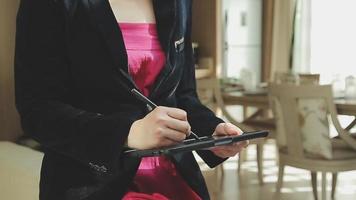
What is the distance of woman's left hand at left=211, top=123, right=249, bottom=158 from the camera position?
2.42 ft

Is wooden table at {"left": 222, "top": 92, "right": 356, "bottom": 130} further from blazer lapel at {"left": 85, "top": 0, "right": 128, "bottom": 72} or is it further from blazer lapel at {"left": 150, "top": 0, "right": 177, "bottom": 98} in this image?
blazer lapel at {"left": 85, "top": 0, "right": 128, "bottom": 72}

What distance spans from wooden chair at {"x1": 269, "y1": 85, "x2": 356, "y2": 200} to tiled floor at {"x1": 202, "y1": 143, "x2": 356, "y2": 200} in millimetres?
479

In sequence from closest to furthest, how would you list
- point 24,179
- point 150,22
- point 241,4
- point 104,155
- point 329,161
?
point 104,155, point 150,22, point 24,179, point 329,161, point 241,4

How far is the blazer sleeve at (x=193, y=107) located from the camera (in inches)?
33.1

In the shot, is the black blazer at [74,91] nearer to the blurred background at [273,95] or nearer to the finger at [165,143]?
the finger at [165,143]

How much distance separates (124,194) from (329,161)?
82.3 inches

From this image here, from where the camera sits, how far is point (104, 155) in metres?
0.65

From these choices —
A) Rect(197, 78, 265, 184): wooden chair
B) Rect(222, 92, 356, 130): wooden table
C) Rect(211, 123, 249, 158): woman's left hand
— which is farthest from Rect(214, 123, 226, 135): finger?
Rect(197, 78, 265, 184): wooden chair

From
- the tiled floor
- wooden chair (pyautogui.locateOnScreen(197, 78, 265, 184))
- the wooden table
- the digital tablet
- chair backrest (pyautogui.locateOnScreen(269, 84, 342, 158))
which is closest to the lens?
the digital tablet

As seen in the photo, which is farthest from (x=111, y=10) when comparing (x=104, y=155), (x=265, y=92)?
(x=265, y=92)

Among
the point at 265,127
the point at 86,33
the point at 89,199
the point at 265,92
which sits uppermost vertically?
the point at 86,33

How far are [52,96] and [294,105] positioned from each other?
208 centimetres

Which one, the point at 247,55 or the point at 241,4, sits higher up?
the point at 241,4

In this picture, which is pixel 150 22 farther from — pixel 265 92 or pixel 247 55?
pixel 247 55
